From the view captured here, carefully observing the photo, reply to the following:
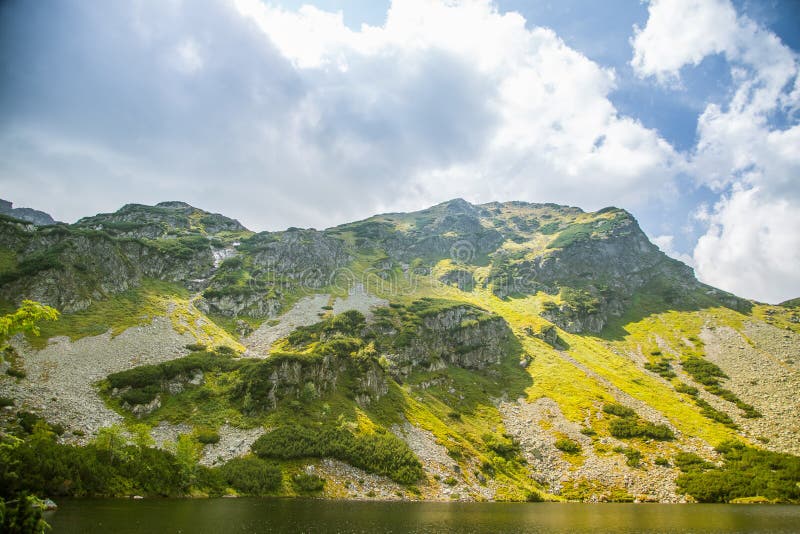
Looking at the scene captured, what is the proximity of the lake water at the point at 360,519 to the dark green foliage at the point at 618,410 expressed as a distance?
40.8 m

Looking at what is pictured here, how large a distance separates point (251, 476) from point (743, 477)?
83094mm

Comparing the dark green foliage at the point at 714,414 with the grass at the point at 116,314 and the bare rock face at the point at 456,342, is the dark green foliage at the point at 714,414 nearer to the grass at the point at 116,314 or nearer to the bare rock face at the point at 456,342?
the bare rock face at the point at 456,342

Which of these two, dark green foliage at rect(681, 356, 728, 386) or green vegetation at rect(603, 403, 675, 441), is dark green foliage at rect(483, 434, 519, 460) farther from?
dark green foliage at rect(681, 356, 728, 386)

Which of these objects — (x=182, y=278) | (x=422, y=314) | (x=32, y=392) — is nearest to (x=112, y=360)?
(x=32, y=392)

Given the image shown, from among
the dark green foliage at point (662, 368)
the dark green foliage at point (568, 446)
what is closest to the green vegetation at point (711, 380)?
the dark green foliage at point (662, 368)

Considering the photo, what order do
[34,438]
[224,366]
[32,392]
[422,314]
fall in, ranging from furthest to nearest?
[422,314], [224,366], [32,392], [34,438]

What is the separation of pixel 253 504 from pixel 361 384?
43.8 m

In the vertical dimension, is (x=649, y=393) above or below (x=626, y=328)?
below

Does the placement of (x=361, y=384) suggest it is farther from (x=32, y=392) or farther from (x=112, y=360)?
(x=32, y=392)

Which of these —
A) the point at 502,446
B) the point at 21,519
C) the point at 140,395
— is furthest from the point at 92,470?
the point at 502,446

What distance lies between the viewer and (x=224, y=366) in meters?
81.8

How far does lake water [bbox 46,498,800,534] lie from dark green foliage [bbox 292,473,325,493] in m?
6.98

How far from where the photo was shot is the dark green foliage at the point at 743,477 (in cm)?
6531

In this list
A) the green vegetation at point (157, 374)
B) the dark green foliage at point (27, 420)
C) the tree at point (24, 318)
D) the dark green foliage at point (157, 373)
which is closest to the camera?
the tree at point (24, 318)
